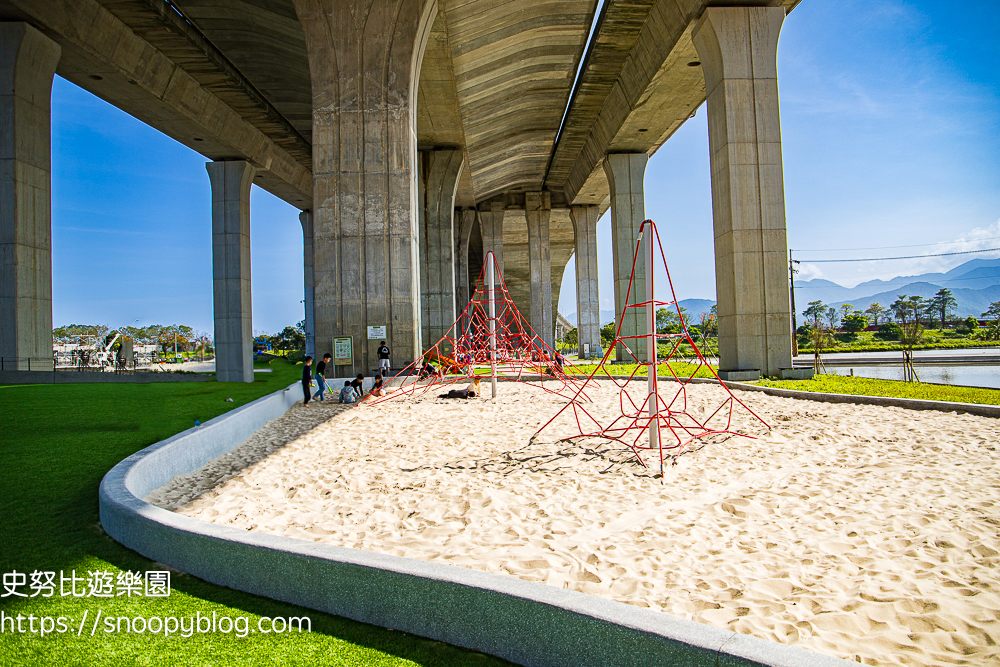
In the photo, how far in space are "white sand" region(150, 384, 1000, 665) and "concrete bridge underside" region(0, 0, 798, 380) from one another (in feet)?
28.1

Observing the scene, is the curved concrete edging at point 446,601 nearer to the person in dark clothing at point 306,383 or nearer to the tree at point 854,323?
the person in dark clothing at point 306,383

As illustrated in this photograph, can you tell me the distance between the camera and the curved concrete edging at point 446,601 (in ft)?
7.76

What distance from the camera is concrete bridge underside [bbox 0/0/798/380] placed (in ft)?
53.7

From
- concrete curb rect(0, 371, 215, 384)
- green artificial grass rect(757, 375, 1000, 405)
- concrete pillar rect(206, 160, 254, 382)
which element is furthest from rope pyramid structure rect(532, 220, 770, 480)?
concrete pillar rect(206, 160, 254, 382)

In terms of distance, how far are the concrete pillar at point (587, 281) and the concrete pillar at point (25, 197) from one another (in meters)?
30.9

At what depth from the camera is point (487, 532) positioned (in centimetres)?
474

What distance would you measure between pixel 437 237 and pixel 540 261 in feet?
41.5

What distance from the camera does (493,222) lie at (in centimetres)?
4481

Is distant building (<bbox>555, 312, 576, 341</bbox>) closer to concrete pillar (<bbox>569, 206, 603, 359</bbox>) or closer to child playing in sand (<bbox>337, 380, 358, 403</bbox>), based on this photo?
concrete pillar (<bbox>569, 206, 603, 359</bbox>)

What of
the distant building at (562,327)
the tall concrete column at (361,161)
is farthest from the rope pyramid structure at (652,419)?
the distant building at (562,327)

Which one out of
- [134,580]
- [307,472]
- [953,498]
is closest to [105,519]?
[134,580]

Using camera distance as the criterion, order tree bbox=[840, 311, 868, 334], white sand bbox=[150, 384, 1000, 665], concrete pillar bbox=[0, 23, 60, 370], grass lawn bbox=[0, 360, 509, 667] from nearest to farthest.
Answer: grass lawn bbox=[0, 360, 509, 667] → white sand bbox=[150, 384, 1000, 665] → concrete pillar bbox=[0, 23, 60, 370] → tree bbox=[840, 311, 868, 334]

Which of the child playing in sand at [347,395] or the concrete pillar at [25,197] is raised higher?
the concrete pillar at [25,197]

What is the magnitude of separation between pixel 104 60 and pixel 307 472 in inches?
726
